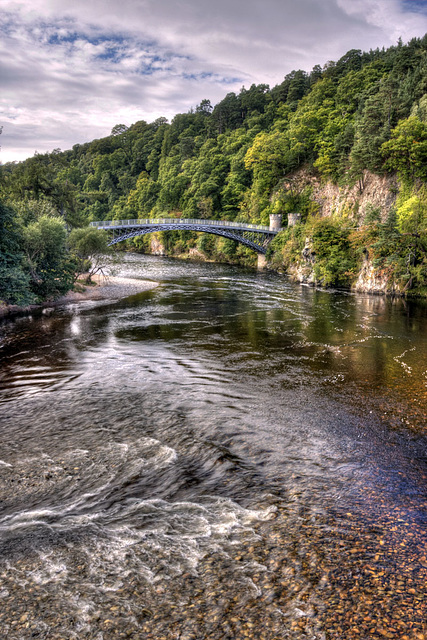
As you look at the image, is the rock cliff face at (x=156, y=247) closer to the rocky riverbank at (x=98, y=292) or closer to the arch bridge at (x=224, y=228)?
the arch bridge at (x=224, y=228)

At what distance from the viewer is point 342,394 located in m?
13.7

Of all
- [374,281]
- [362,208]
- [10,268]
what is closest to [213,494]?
[10,268]

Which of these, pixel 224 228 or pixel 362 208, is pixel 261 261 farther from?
pixel 362 208

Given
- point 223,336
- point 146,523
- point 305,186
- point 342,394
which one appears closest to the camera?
point 146,523

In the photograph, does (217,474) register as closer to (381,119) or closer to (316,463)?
(316,463)

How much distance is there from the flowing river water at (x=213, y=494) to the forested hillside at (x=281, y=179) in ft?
49.8

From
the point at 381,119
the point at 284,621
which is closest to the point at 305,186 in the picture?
the point at 381,119

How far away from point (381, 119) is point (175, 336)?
149 ft

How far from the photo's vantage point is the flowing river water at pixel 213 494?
5.21 metres

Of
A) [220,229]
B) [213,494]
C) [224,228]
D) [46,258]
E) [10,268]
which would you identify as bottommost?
[213,494]

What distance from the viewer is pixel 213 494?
7.96 meters

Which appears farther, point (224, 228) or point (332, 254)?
point (224, 228)

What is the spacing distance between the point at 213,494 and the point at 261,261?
201ft

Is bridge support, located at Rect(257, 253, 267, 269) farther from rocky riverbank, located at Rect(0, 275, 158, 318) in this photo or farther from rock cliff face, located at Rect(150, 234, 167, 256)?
rock cliff face, located at Rect(150, 234, 167, 256)
